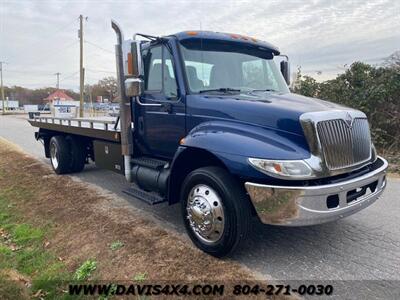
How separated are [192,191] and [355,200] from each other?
5.56 feet

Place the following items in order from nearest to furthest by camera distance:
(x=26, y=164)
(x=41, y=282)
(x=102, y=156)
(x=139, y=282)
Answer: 1. (x=139, y=282)
2. (x=41, y=282)
3. (x=102, y=156)
4. (x=26, y=164)

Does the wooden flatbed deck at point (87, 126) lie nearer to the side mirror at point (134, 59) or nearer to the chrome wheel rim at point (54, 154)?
the chrome wheel rim at point (54, 154)

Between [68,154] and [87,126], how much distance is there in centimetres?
167

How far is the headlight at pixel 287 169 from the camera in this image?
3318mm

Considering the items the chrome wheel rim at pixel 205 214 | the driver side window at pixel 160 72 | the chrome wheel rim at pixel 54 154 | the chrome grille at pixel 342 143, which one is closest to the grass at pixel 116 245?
the chrome wheel rim at pixel 205 214

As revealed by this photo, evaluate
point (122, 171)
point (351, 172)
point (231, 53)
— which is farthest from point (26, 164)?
point (351, 172)

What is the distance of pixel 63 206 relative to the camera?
6055 mm

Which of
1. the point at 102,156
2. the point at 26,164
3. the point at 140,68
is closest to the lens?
the point at 140,68

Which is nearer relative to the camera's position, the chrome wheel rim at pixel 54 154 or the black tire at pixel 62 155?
the black tire at pixel 62 155

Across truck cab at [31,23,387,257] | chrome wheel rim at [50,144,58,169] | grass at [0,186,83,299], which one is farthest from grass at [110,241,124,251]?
chrome wheel rim at [50,144,58,169]

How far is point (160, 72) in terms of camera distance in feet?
16.1

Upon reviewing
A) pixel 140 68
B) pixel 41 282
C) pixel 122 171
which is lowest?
pixel 41 282

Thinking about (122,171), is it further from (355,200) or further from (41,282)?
(355,200)

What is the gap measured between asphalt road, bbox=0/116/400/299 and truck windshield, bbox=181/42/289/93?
1.84 metres
